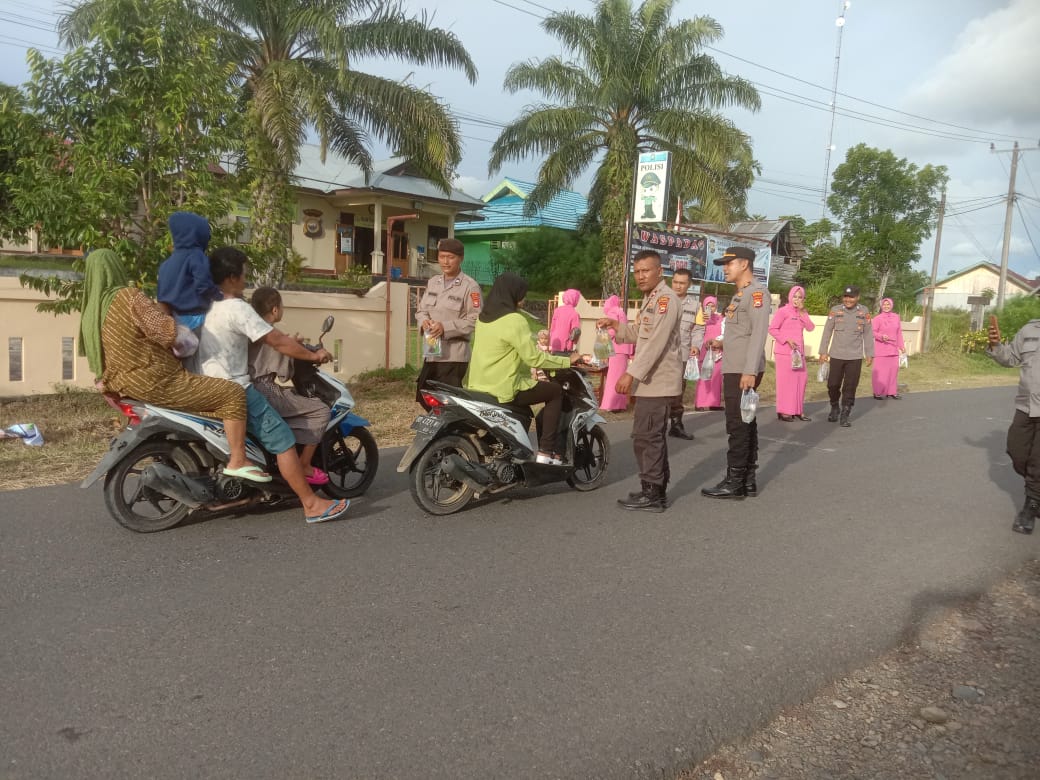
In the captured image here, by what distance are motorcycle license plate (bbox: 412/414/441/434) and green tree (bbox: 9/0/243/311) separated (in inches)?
174

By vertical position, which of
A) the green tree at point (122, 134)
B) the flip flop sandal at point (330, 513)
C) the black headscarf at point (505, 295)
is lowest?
the flip flop sandal at point (330, 513)

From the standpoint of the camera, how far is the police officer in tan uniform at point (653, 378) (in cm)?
604

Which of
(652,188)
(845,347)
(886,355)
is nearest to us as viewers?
(845,347)

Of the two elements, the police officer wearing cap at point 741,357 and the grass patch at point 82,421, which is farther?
the grass patch at point 82,421

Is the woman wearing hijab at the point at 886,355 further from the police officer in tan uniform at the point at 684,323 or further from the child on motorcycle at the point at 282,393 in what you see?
the child on motorcycle at the point at 282,393

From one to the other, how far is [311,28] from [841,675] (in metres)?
15.4

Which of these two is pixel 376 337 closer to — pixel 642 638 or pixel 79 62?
pixel 79 62

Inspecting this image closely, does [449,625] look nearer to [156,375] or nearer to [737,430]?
[156,375]

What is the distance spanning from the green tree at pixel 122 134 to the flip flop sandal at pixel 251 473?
449 cm

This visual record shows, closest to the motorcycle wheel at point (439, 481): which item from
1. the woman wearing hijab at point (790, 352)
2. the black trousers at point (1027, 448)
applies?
the black trousers at point (1027, 448)

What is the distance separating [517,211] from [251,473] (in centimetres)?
3239

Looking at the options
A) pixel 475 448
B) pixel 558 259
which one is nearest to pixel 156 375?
pixel 475 448

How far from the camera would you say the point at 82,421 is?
850 centimetres

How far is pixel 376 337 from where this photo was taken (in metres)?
12.2
